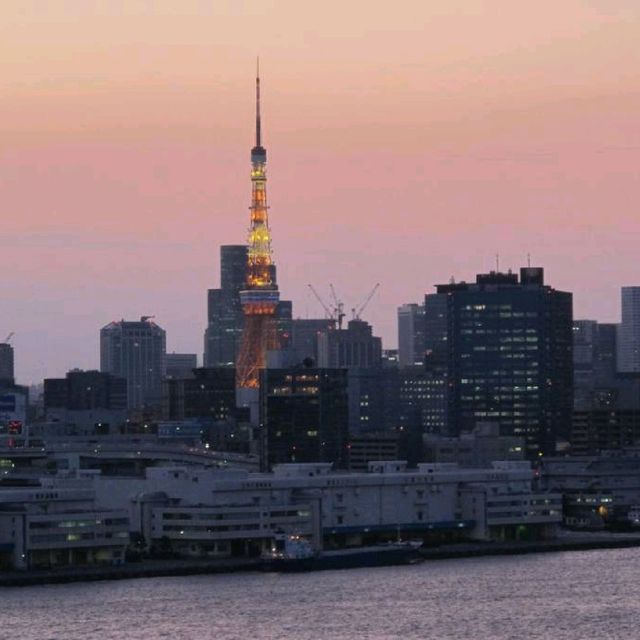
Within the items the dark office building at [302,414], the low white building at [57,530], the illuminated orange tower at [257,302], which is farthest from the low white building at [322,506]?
the illuminated orange tower at [257,302]

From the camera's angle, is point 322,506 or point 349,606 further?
point 322,506

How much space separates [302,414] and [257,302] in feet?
143

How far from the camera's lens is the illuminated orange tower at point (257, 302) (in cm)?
16650

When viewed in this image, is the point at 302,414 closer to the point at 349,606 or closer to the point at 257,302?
the point at 257,302

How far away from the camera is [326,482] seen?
86250 millimetres

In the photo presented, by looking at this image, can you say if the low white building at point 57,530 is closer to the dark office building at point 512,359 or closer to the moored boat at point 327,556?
the moored boat at point 327,556

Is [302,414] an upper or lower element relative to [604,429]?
lower

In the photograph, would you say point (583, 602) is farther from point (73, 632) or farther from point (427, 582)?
point (73, 632)

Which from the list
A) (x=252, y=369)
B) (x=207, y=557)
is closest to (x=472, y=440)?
(x=252, y=369)

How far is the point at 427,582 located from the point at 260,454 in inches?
2023

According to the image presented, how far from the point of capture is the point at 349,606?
68500 mm

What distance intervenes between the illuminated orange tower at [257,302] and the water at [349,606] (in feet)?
284

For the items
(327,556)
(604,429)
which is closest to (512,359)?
(604,429)

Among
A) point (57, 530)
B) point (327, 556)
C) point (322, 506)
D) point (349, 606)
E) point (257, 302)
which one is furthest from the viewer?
point (257, 302)
